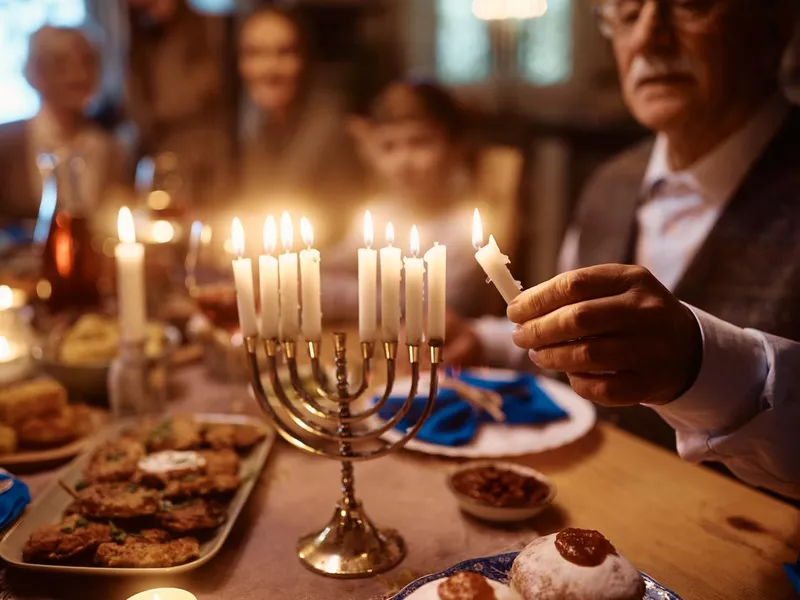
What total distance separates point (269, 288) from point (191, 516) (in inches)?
16.2

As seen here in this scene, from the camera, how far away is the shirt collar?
1910mm

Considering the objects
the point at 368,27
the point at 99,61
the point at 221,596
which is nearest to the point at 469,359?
the point at 221,596

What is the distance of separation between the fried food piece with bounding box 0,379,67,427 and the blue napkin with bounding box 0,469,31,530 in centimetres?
36

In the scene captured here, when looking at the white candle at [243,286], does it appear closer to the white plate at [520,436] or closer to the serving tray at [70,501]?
the serving tray at [70,501]

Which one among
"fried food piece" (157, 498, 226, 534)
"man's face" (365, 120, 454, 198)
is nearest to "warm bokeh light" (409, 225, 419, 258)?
"fried food piece" (157, 498, 226, 534)

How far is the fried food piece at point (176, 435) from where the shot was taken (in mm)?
1417

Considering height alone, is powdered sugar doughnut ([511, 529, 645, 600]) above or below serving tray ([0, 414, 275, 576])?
above

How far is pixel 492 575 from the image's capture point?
966 millimetres

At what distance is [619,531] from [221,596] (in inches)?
27.0

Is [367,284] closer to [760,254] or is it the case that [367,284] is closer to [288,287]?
[288,287]

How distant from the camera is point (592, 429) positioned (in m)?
1.64

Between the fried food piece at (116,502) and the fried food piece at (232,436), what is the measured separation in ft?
0.80

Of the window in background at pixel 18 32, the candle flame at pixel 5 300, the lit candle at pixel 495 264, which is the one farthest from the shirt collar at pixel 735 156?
the window in background at pixel 18 32

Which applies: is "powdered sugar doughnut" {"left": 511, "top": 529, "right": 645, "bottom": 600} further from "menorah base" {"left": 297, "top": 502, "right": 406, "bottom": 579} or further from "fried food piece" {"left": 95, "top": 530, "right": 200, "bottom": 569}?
"fried food piece" {"left": 95, "top": 530, "right": 200, "bottom": 569}
